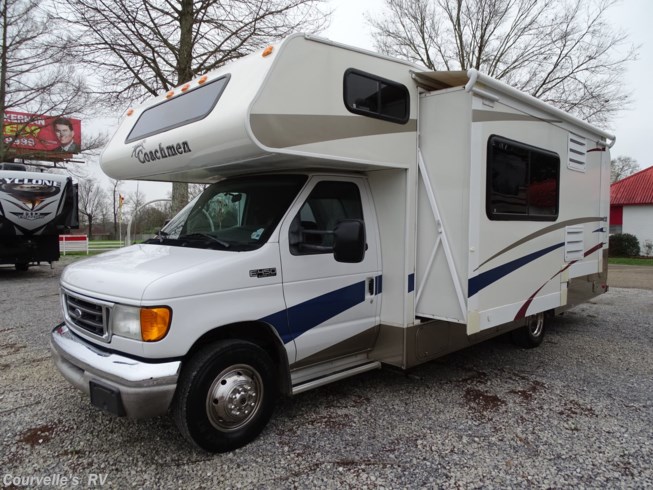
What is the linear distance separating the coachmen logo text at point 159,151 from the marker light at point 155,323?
1394mm

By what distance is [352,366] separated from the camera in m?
4.32

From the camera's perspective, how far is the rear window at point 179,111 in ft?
12.5

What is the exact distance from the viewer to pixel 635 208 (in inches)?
1050

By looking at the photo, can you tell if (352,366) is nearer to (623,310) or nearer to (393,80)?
(393,80)

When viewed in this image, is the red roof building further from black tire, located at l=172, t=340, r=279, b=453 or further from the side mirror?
black tire, located at l=172, t=340, r=279, b=453

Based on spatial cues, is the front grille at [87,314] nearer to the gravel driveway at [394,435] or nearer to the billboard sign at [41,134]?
the gravel driveway at [394,435]

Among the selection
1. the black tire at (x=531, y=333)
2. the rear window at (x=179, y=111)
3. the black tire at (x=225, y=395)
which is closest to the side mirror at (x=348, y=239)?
the black tire at (x=225, y=395)

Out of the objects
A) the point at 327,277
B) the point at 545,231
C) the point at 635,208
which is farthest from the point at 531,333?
the point at 635,208

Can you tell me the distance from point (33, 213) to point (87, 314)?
33.5 feet

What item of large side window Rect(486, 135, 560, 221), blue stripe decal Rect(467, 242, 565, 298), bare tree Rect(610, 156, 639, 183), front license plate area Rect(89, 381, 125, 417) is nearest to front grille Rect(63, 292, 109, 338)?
front license plate area Rect(89, 381, 125, 417)

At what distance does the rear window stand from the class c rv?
8881 mm

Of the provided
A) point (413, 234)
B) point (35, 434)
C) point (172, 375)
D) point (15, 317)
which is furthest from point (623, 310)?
point (15, 317)

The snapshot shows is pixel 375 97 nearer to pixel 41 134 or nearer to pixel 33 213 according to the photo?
pixel 33 213

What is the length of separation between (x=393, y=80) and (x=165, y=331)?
9.31 feet
